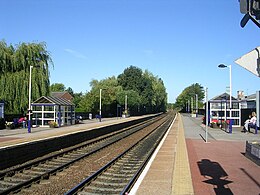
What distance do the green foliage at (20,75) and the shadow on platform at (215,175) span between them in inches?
1281

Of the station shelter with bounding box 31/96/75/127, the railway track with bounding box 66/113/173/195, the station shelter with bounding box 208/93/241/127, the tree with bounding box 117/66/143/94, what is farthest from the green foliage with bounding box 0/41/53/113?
the tree with bounding box 117/66/143/94

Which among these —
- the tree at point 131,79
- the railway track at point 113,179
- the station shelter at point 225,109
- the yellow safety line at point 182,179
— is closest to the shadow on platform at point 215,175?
the yellow safety line at point 182,179

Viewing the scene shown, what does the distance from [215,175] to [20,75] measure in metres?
36.8

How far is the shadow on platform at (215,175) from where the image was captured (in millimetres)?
8281

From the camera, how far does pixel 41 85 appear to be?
44562 millimetres

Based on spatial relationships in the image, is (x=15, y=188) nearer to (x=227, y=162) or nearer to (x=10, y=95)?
(x=227, y=162)

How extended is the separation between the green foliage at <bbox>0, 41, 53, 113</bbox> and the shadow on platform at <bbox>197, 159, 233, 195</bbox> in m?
32.5

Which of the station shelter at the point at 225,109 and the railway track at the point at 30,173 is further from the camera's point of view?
the station shelter at the point at 225,109

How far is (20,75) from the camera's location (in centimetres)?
4294

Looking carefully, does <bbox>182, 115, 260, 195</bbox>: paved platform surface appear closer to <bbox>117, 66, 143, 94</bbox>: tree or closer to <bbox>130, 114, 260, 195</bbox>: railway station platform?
<bbox>130, 114, 260, 195</bbox>: railway station platform

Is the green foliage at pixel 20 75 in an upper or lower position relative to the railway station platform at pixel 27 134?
upper

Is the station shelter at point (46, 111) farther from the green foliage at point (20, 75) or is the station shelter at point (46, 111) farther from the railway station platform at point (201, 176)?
the railway station platform at point (201, 176)

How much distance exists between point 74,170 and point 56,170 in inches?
30.1

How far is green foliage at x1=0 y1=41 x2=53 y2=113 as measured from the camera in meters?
42.3
